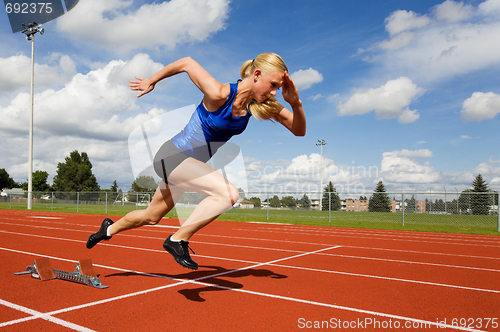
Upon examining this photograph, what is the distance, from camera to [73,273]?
179 inches

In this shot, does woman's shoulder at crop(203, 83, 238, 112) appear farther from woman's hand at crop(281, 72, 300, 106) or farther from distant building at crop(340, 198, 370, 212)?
distant building at crop(340, 198, 370, 212)

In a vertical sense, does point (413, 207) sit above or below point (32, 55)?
below

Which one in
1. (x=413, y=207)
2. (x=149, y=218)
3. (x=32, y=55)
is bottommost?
(x=413, y=207)

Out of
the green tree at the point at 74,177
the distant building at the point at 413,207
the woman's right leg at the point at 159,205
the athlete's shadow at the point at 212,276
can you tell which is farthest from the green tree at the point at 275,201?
the green tree at the point at 74,177

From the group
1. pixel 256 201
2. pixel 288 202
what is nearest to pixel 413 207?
pixel 288 202

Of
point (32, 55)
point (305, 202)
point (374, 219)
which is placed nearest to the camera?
point (374, 219)

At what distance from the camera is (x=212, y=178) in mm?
3115

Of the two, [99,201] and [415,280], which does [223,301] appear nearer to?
[415,280]

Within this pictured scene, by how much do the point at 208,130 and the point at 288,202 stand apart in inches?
825

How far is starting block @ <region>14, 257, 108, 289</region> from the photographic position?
4333 mm

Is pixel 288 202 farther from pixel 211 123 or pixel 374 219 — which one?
pixel 211 123

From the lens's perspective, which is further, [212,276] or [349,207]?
[349,207]

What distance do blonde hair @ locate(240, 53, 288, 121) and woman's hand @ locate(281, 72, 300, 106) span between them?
0.10m

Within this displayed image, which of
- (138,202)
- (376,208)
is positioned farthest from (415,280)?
(138,202)
